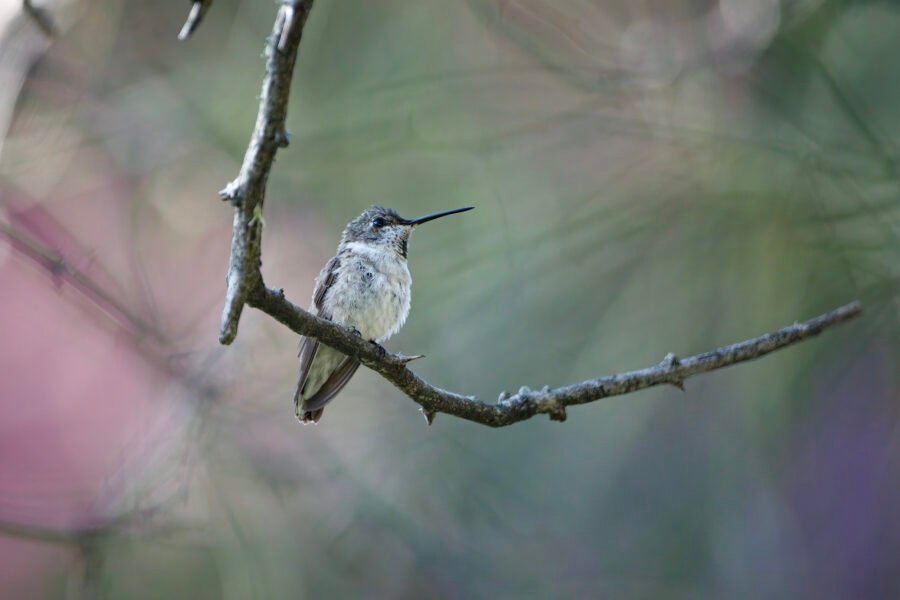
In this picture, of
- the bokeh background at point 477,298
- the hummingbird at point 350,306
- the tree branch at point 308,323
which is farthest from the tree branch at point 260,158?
the bokeh background at point 477,298

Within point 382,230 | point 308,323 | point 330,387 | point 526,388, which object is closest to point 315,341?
point 330,387

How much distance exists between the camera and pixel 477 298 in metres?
4.20

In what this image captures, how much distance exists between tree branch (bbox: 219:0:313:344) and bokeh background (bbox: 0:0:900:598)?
7.30 feet

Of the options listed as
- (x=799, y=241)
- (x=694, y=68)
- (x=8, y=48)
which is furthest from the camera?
(x=694, y=68)

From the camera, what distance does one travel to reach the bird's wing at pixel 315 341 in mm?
2837

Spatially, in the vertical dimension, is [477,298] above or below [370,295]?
above

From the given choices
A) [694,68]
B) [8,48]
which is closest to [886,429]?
[694,68]

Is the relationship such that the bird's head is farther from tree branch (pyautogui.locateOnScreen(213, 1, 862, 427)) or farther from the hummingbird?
tree branch (pyautogui.locateOnScreen(213, 1, 862, 427))

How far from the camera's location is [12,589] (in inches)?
155

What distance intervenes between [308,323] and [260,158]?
40 cm

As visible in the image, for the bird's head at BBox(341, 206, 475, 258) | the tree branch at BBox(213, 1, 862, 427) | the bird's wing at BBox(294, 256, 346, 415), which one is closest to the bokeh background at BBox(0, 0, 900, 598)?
the bird's head at BBox(341, 206, 475, 258)

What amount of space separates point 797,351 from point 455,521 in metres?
1.69

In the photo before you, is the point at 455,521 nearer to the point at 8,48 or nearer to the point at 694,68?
the point at 694,68

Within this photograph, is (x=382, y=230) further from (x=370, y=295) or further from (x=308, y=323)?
(x=308, y=323)
